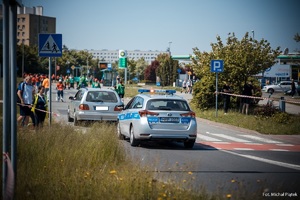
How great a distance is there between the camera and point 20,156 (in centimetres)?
902

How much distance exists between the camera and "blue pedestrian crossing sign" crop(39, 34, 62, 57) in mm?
17250

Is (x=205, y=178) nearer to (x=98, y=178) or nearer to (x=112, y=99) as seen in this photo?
(x=98, y=178)

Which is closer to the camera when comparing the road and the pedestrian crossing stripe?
the road

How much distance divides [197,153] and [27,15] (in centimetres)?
14702

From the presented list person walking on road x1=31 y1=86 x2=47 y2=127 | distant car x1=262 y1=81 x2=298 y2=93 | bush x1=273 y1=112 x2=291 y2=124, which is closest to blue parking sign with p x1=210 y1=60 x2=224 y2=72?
bush x1=273 y1=112 x2=291 y2=124

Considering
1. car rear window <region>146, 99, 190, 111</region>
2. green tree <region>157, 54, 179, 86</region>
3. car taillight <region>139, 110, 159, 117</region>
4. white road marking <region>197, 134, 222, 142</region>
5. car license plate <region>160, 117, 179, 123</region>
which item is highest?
green tree <region>157, 54, 179, 86</region>

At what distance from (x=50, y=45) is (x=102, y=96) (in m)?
4.84

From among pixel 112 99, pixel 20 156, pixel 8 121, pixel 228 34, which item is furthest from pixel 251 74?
pixel 8 121

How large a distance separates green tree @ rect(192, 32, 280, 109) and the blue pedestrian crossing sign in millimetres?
13974

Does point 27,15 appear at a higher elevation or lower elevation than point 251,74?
higher

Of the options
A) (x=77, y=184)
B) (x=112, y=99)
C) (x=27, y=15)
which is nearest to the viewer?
(x=77, y=184)

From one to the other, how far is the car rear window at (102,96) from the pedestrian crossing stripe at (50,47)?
14.7 feet

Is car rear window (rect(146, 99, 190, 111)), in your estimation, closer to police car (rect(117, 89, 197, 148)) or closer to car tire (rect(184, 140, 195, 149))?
police car (rect(117, 89, 197, 148))

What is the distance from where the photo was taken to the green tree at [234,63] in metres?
29.2
